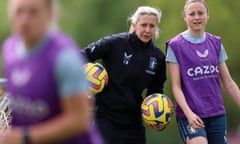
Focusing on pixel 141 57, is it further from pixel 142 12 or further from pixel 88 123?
pixel 88 123

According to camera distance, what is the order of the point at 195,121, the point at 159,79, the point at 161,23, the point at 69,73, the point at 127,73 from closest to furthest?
the point at 69,73, the point at 195,121, the point at 127,73, the point at 159,79, the point at 161,23

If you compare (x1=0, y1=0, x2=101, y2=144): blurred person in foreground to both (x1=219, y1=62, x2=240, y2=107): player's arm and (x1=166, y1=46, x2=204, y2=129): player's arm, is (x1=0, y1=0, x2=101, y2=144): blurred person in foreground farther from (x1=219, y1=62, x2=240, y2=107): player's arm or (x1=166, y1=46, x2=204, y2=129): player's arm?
(x1=219, y1=62, x2=240, y2=107): player's arm

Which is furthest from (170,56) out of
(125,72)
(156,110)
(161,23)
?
(161,23)

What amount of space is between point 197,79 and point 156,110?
528 mm

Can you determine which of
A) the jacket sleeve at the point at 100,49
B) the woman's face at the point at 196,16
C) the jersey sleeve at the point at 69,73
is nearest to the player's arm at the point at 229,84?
the woman's face at the point at 196,16

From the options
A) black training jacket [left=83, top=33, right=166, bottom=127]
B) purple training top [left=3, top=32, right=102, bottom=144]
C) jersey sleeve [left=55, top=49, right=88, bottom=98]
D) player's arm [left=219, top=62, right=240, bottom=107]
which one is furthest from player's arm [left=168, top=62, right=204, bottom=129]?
jersey sleeve [left=55, top=49, right=88, bottom=98]

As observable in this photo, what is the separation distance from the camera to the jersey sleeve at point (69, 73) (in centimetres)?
301

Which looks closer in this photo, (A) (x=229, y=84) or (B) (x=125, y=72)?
(B) (x=125, y=72)

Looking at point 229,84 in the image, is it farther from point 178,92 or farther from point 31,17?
point 31,17

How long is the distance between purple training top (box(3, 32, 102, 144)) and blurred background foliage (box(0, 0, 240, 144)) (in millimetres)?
13379

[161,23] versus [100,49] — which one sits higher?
[161,23]

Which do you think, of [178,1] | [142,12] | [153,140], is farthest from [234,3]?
[142,12]

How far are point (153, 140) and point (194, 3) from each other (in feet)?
37.1

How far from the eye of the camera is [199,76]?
5852 mm
